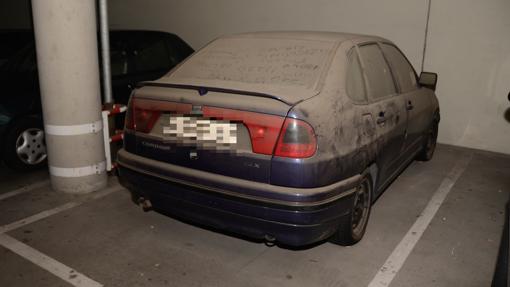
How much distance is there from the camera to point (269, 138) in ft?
9.11

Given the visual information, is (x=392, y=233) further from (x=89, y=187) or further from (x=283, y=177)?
(x=89, y=187)

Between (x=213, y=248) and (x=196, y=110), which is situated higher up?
(x=196, y=110)

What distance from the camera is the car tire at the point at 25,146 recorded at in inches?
192

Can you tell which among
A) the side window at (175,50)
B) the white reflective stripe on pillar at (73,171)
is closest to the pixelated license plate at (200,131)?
the white reflective stripe on pillar at (73,171)

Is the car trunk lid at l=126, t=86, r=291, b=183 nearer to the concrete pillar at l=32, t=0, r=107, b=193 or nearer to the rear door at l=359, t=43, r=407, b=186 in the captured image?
the rear door at l=359, t=43, r=407, b=186

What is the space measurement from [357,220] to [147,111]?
184 cm

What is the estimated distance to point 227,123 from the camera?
292 centimetres

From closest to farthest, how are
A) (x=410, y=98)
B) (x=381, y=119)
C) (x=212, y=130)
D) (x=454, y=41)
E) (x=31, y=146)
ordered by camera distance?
(x=212, y=130) → (x=381, y=119) → (x=410, y=98) → (x=31, y=146) → (x=454, y=41)

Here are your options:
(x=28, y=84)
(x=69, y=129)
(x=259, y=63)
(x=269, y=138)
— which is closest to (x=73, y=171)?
(x=69, y=129)

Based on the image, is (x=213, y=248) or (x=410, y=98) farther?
(x=410, y=98)

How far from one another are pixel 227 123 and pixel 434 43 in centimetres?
470

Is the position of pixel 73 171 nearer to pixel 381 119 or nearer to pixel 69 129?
pixel 69 129

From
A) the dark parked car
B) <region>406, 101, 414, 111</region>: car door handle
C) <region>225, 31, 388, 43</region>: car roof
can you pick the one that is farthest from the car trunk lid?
the dark parked car

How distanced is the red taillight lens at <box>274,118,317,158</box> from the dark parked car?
3095 millimetres
